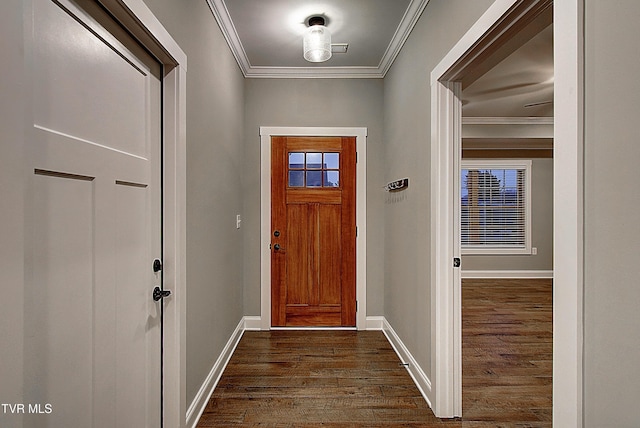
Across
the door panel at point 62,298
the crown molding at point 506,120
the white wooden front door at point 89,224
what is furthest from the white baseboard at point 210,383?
the crown molding at point 506,120

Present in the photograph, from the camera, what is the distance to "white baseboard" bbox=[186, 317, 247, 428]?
210 centimetres

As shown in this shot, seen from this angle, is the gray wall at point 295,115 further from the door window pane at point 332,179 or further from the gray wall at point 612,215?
the gray wall at point 612,215

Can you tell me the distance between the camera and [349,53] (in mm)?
3447

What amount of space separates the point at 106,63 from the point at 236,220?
2212 mm

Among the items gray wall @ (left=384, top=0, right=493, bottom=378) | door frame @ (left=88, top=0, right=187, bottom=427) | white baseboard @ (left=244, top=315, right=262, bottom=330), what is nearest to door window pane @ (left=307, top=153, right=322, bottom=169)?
gray wall @ (left=384, top=0, right=493, bottom=378)

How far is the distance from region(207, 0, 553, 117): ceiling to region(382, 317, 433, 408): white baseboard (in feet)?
7.10

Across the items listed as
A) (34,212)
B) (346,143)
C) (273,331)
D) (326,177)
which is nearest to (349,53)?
(346,143)

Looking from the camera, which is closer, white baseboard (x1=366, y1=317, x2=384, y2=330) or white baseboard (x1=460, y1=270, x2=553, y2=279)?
white baseboard (x1=366, y1=317, x2=384, y2=330)

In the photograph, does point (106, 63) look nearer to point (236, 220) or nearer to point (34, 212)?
point (34, 212)

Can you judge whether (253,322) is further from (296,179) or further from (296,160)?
(296,160)

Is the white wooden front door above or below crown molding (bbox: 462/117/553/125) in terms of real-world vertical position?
below

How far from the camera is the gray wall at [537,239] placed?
7.00 m

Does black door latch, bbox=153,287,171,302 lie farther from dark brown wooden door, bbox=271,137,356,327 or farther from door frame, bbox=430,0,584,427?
dark brown wooden door, bbox=271,137,356,327

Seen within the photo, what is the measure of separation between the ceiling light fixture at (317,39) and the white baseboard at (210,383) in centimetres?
243
